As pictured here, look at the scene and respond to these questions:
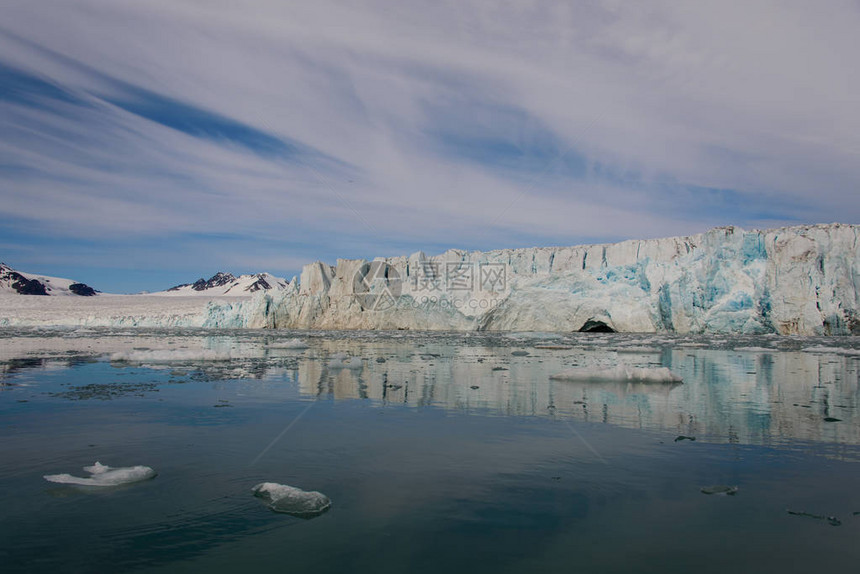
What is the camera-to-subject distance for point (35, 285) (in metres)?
78.9

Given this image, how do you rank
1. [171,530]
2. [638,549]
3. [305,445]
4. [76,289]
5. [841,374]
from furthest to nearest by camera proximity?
[76,289], [841,374], [305,445], [171,530], [638,549]

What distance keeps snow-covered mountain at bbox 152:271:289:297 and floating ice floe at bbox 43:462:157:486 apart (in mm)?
93557

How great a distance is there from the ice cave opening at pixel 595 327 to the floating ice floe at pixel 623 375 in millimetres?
22457

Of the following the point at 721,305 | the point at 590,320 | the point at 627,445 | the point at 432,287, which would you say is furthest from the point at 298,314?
the point at 627,445

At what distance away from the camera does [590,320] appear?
1187 inches

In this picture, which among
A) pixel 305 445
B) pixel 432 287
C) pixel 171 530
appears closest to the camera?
pixel 171 530

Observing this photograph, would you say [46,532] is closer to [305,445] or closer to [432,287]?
[305,445]

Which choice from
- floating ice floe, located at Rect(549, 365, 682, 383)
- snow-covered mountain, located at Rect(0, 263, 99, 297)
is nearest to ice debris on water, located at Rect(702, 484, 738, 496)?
floating ice floe, located at Rect(549, 365, 682, 383)

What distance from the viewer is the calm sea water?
2.38 meters

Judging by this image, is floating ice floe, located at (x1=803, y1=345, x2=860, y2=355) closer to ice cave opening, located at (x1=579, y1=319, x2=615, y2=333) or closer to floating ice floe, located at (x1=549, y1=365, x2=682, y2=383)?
floating ice floe, located at (x1=549, y1=365, x2=682, y2=383)

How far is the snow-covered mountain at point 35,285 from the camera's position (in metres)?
75.4

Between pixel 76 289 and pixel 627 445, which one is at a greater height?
pixel 76 289

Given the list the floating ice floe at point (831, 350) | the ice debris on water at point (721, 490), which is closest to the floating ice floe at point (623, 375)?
the ice debris on water at point (721, 490)

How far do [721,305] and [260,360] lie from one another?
22.6 m
